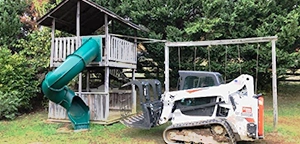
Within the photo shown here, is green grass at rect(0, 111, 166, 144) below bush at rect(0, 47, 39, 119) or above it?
below

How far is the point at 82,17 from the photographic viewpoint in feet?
32.9

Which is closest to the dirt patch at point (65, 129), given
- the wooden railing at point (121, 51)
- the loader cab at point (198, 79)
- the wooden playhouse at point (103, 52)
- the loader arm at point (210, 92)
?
the wooden playhouse at point (103, 52)

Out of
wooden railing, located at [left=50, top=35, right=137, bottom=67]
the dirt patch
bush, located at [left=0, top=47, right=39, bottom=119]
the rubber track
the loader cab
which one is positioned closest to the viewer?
the rubber track

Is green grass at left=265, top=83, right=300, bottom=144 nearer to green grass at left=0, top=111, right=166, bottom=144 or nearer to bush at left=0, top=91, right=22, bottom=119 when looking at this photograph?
green grass at left=0, top=111, right=166, bottom=144

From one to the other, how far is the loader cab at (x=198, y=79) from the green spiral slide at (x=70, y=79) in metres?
2.93

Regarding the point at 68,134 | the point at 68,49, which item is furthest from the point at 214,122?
the point at 68,49

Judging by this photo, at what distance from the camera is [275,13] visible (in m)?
10.5

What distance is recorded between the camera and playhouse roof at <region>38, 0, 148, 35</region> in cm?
842

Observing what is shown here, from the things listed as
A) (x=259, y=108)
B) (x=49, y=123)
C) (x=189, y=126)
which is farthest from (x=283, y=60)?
(x=49, y=123)

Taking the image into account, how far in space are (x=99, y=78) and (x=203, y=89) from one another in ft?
29.4

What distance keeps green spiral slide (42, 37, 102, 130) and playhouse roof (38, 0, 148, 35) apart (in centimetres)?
113

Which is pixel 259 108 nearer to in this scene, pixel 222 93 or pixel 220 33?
pixel 222 93

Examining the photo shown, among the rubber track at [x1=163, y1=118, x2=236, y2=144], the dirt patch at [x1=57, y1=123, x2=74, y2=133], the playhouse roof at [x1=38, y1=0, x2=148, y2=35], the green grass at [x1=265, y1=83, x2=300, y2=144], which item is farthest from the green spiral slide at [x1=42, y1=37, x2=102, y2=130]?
the green grass at [x1=265, y1=83, x2=300, y2=144]

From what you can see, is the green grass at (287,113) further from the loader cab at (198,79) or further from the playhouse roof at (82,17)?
the playhouse roof at (82,17)
